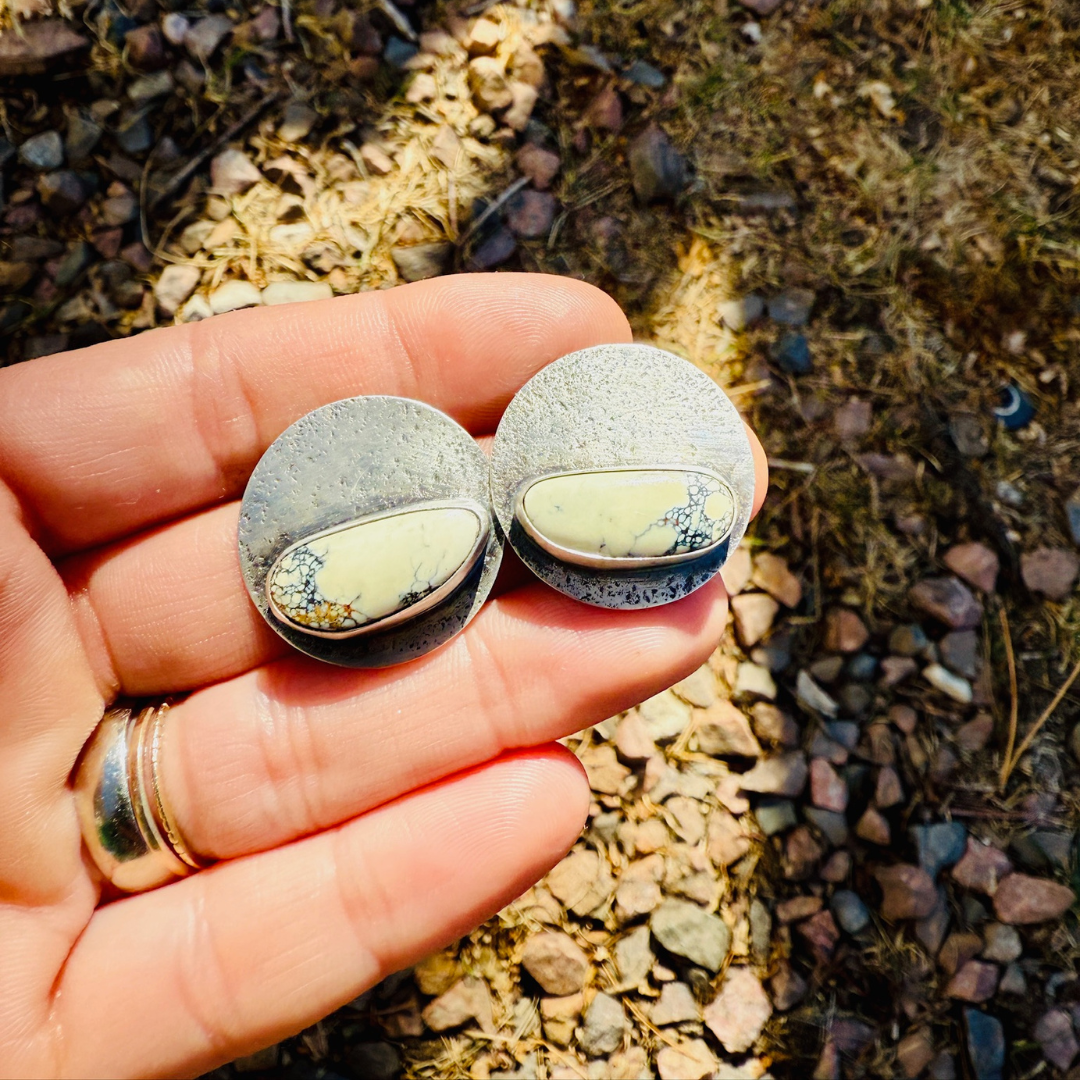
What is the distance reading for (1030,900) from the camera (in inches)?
105

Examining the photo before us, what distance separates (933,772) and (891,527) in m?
0.73

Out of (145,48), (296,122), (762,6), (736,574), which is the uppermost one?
(145,48)

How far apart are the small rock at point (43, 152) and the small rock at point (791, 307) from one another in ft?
7.35

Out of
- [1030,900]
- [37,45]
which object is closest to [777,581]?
[1030,900]

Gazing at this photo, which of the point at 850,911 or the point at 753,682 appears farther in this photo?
the point at 753,682

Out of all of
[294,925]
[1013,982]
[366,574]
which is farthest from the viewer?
[1013,982]

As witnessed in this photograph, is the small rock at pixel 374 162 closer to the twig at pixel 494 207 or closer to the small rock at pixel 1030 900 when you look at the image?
the twig at pixel 494 207

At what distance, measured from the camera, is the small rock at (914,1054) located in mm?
2551

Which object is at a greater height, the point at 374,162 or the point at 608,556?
the point at 374,162

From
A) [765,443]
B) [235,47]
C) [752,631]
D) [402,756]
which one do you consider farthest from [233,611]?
Result: [235,47]

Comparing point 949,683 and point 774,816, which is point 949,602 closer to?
point 949,683

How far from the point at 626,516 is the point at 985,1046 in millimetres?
1709

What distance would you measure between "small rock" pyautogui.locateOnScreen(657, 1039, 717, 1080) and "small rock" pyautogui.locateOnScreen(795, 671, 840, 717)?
95 centimetres

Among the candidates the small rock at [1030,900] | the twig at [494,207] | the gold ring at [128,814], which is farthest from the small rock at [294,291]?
the small rock at [1030,900]
